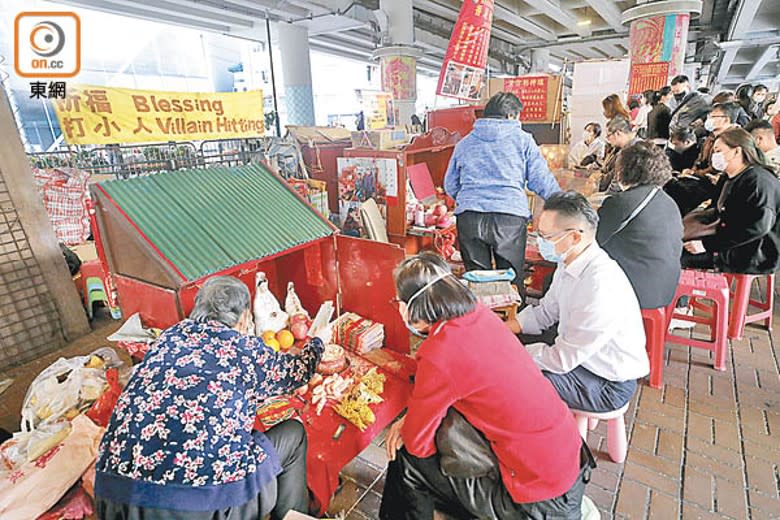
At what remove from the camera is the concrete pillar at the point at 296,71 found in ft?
43.3

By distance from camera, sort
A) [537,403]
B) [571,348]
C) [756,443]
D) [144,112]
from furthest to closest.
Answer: [144,112]
[756,443]
[571,348]
[537,403]

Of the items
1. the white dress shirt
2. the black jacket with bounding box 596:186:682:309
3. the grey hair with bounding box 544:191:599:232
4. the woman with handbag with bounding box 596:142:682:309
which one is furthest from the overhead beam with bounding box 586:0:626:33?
the white dress shirt

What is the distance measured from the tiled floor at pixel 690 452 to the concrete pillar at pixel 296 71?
473 inches

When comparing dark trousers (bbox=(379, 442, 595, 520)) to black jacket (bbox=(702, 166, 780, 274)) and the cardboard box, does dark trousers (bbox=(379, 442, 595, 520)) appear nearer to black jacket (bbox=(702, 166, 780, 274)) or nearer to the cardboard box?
black jacket (bbox=(702, 166, 780, 274))

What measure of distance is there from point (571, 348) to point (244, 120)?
541 cm

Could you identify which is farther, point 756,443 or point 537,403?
point 756,443

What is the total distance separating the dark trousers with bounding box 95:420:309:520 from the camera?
5.13 feet

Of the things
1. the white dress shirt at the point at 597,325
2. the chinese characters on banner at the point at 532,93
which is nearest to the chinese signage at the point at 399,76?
the chinese characters on banner at the point at 532,93

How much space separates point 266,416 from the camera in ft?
7.31

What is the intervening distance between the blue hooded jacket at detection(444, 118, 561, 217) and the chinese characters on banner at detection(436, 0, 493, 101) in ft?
7.39

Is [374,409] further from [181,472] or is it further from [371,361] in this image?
[181,472]

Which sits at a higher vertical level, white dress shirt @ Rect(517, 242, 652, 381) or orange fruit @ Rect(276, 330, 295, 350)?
white dress shirt @ Rect(517, 242, 652, 381)

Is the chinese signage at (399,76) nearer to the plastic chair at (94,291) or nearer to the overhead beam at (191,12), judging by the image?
the overhead beam at (191,12)

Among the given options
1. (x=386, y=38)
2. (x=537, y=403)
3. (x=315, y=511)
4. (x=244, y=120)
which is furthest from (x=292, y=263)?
(x=386, y=38)
